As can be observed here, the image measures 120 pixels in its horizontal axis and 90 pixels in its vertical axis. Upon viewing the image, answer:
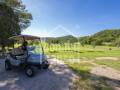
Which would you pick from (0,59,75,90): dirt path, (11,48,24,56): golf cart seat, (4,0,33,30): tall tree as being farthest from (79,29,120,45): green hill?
(0,59,75,90): dirt path

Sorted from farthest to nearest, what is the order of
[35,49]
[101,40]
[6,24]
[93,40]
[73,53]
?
1. [93,40]
2. [101,40]
3. [73,53]
4. [6,24]
5. [35,49]

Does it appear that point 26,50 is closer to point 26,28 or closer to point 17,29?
point 17,29

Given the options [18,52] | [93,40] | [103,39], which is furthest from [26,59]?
[103,39]

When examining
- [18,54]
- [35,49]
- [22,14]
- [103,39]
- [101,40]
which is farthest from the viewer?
[103,39]

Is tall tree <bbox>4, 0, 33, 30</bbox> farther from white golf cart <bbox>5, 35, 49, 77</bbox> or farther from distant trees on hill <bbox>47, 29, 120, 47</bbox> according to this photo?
white golf cart <bbox>5, 35, 49, 77</bbox>

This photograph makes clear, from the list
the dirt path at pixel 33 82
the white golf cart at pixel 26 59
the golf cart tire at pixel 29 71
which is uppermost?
the white golf cart at pixel 26 59

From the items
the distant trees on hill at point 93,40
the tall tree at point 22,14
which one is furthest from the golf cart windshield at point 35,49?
the distant trees on hill at point 93,40

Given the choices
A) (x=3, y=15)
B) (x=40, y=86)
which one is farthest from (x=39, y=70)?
(x=3, y=15)

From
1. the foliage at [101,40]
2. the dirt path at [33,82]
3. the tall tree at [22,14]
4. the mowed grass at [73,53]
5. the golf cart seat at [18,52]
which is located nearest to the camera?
the dirt path at [33,82]

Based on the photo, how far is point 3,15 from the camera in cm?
1966

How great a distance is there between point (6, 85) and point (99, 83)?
15.2 ft

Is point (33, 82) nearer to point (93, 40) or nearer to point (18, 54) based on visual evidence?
point (18, 54)

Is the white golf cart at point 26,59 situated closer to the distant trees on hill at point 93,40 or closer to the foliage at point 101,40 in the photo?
the distant trees on hill at point 93,40

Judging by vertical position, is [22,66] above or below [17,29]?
below
